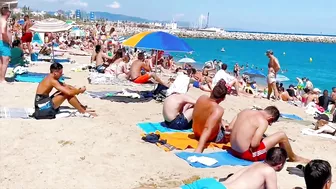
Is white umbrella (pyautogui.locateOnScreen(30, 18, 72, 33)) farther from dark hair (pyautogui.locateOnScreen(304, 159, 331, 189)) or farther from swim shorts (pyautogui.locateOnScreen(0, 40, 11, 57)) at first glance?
dark hair (pyautogui.locateOnScreen(304, 159, 331, 189))

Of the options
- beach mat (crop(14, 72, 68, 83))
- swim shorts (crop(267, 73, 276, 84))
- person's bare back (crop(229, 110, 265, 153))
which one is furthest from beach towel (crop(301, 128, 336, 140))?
beach mat (crop(14, 72, 68, 83))

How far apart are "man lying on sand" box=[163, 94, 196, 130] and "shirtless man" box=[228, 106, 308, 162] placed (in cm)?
127

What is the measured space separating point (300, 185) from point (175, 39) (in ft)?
13.9

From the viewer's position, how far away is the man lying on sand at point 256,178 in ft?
10.8

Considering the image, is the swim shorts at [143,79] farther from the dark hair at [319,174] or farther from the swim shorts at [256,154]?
the dark hair at [319,174]

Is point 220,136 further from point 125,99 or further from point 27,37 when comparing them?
point 27,37

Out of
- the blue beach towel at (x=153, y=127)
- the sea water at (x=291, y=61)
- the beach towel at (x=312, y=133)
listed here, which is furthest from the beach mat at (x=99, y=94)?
the sea water at (x=291, y=61)

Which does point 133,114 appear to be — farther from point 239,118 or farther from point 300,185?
point 300,185

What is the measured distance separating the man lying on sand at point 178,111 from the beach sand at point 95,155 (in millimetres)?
567

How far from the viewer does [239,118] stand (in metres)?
5.13

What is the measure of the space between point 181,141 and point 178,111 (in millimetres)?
744

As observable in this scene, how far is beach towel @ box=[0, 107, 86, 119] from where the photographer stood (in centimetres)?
639

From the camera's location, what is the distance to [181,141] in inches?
230

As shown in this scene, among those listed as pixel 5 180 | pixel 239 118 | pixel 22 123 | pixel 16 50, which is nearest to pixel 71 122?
pixel 22 123
